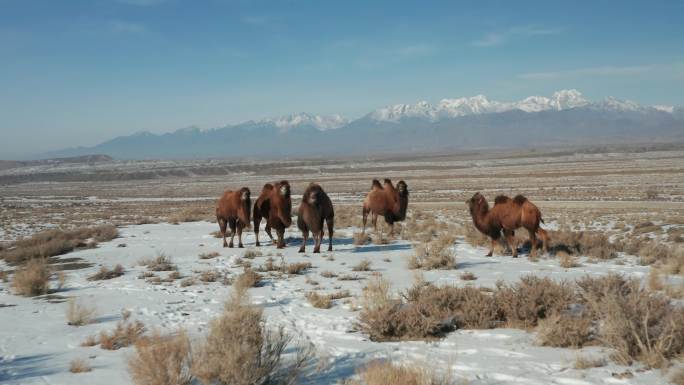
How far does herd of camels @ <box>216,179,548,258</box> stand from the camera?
1136 cm

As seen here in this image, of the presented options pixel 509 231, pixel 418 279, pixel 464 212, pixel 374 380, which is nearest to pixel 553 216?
pixel 464 212

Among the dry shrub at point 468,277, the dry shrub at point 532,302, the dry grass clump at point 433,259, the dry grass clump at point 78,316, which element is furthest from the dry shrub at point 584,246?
the dry grass clump at point 78,316

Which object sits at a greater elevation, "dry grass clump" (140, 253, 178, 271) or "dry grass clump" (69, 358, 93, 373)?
"dry grass clump" (69, 358, 93, 373)

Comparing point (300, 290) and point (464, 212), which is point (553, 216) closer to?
point (464, 212)

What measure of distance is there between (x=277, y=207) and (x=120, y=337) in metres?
7.34

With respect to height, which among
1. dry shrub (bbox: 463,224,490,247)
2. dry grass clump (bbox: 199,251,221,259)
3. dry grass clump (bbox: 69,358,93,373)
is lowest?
dry grass clump (bbox: 199,251,221,259)

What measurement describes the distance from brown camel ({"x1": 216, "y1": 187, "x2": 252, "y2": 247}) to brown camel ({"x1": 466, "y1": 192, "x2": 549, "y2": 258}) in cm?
626

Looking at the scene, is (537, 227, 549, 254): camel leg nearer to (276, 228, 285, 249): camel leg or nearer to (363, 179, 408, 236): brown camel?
(363, 179, 408, 236): brown camel

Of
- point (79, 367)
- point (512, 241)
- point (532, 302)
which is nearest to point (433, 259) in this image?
point (512, 241)

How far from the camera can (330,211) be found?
13.1m

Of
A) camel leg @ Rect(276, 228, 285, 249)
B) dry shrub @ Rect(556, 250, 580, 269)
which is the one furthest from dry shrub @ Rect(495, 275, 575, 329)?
camel leg @ Rect(276, 228, 285, 249)

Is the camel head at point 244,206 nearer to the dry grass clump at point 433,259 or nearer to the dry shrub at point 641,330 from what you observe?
the dry grass clump at point 433,259

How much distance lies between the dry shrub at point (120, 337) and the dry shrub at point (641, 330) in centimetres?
547

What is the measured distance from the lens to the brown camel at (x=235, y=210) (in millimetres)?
14250
